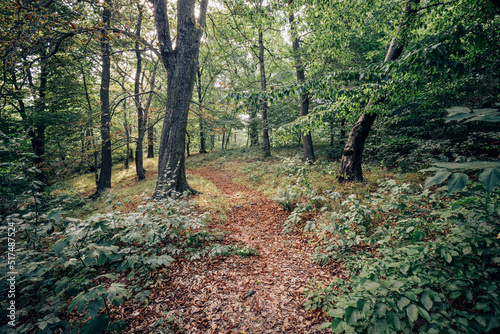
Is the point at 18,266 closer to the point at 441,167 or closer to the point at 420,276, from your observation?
the point at 441,167

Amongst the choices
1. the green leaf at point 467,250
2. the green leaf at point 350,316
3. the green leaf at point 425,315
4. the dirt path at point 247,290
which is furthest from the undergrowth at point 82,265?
the green leaf at point 467,250

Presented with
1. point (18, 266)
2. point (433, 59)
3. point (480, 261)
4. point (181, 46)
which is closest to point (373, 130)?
point (433, 59)

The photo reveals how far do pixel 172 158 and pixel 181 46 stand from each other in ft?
12.6

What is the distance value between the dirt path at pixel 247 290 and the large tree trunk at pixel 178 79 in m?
3.33

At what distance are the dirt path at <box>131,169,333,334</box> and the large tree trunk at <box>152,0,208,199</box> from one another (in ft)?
10.9

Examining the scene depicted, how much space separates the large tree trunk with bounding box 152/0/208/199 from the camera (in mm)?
5902

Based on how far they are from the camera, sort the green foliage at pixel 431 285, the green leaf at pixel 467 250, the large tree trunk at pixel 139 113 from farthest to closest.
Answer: the large tree trunk at pixel 139 113 → the green leaf at pixel 467 250 → the green foliage at pixel 431 285

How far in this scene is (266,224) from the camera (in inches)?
217

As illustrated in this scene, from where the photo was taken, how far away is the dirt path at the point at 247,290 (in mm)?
2510

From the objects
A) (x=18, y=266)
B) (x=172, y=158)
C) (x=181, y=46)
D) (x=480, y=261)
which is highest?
(x=181, y=46)

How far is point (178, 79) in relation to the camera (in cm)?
609

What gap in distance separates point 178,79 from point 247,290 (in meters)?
6.47

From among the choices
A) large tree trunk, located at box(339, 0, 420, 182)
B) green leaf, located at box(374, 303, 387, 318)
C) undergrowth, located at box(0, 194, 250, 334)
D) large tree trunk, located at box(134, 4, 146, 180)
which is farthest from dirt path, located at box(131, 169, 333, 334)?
large tree trunk, located at box(134, 4, 146, 180)

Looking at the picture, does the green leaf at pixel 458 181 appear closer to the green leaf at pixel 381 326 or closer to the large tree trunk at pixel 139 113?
the green leaf at pixel 381 326
